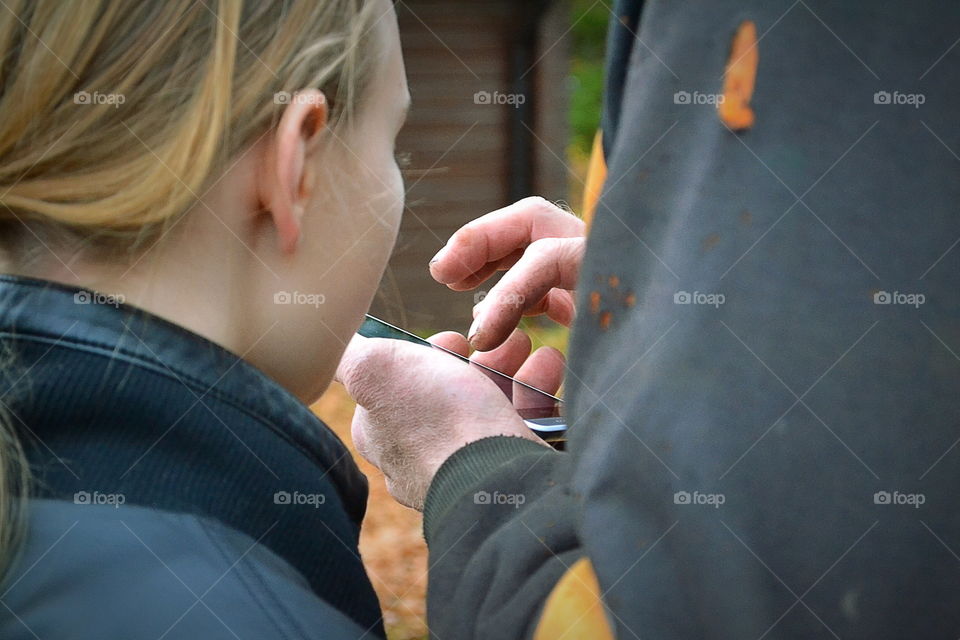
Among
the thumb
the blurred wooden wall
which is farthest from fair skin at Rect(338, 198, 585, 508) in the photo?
the blurred wooden wall

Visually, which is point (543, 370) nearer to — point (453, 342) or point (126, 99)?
point (453, 342)

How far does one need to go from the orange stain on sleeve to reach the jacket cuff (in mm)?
470

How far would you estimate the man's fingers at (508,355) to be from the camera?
70.9 inches

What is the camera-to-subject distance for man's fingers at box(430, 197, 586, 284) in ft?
5.44

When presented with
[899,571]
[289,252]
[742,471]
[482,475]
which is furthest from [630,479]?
[289,252]

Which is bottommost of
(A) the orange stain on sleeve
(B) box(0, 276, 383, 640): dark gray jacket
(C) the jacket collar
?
(B) box(0, 276, 383, 640): dark gray jacket

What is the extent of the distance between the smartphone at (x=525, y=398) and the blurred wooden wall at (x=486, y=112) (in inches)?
192

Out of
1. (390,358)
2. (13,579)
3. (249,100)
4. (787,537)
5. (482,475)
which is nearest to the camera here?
(787,537)

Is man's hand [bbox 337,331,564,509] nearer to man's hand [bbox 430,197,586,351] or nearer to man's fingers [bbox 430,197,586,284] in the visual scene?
man's hand [bbox 430,197,586,351]

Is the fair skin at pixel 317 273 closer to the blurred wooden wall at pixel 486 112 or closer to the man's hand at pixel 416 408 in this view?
the man's hand at pixel 416 408

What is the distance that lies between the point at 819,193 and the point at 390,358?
71 cm

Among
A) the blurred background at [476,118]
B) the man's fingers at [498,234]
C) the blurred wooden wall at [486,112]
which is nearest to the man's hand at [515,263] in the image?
the man's fingers at [498,234]

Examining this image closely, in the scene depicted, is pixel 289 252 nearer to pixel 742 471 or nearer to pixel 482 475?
pixel 482 475

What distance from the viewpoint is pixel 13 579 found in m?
0.81
